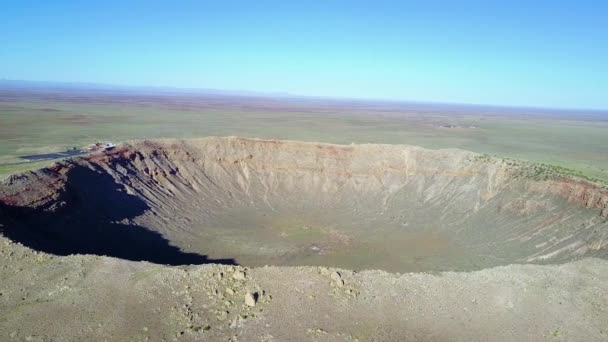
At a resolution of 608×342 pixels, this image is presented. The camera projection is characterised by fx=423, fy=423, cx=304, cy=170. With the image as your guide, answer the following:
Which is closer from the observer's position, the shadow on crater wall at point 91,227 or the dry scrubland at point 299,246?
the dry scrubland at point 299,246

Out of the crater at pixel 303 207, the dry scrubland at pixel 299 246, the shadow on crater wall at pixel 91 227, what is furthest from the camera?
the crater at pixel 303 207

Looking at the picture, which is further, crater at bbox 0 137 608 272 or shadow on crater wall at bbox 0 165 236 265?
crater at bbox 0 137 608 272

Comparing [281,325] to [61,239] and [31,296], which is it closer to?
[31,296]

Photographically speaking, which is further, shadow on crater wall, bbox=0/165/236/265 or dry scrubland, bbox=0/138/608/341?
shadow on crater wall, bbox=0/165/236/265

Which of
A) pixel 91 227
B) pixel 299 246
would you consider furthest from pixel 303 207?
pixel 91 227

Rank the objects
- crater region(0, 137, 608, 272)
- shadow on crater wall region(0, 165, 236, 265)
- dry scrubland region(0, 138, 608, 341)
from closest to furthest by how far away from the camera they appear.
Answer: dry scrubland region(0, 138, 608, 341) → shadow on crater wall region(0, 165, 236, 265) → crater region(0, 137, 608, 272)

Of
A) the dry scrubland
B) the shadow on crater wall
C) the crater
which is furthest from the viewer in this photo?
the crater
